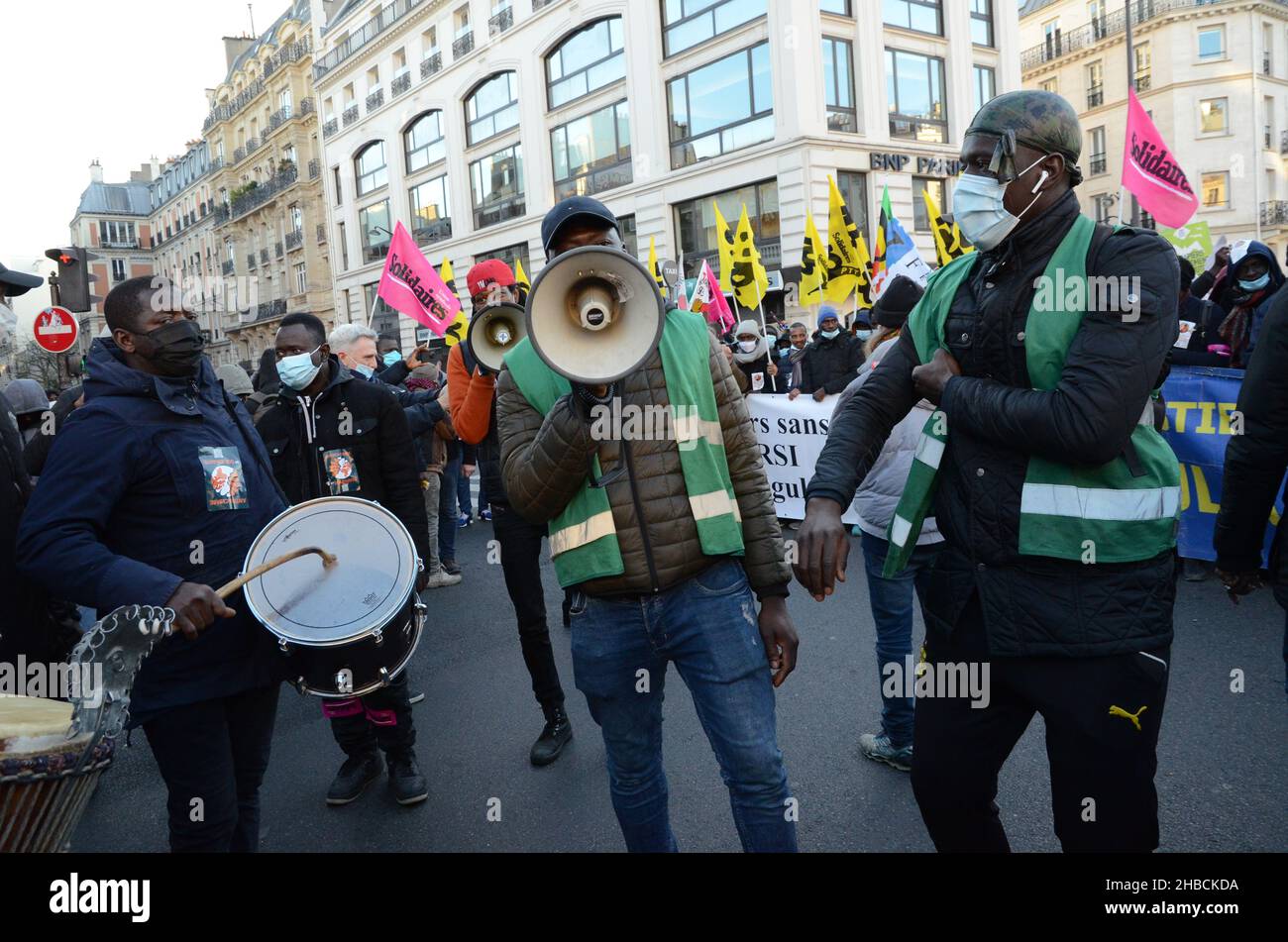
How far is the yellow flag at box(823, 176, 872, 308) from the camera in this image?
1172 cm

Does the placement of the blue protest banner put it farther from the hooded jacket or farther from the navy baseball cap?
the hooded jacket

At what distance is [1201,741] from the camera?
12.5 feet

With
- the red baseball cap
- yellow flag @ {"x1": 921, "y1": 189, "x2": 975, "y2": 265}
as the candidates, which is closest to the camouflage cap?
the red baseball cap

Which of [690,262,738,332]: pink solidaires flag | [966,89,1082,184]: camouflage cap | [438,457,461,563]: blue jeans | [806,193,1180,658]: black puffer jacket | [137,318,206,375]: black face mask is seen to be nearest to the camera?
[806,193,1180,658]: black puffer jacket

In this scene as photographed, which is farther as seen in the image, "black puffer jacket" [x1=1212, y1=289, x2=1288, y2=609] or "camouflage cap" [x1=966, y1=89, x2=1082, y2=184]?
"black puffer jacket" [x1=1212, y1=289, x2=1288, y2=609]

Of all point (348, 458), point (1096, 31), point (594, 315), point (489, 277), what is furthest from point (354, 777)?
point (1096, 31)

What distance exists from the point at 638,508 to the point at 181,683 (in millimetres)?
1425

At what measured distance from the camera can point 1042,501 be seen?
6.54 feet

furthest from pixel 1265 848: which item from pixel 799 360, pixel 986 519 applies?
pixel 799 360

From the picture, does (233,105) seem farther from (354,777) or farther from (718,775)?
(718,775)

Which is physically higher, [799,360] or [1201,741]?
[799,360]

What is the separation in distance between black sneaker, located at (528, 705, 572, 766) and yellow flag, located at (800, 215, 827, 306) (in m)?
9.51
